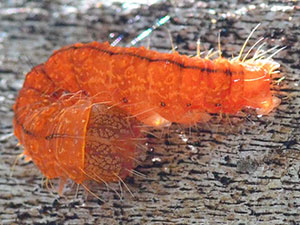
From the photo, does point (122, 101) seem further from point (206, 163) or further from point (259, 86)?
point (259, 86)

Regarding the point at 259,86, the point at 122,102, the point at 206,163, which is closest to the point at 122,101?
the point at 122,102

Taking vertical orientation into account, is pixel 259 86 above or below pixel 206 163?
above

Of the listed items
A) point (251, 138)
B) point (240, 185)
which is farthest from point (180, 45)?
point (240, 185)

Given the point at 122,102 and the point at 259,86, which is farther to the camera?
the point at 122,102
